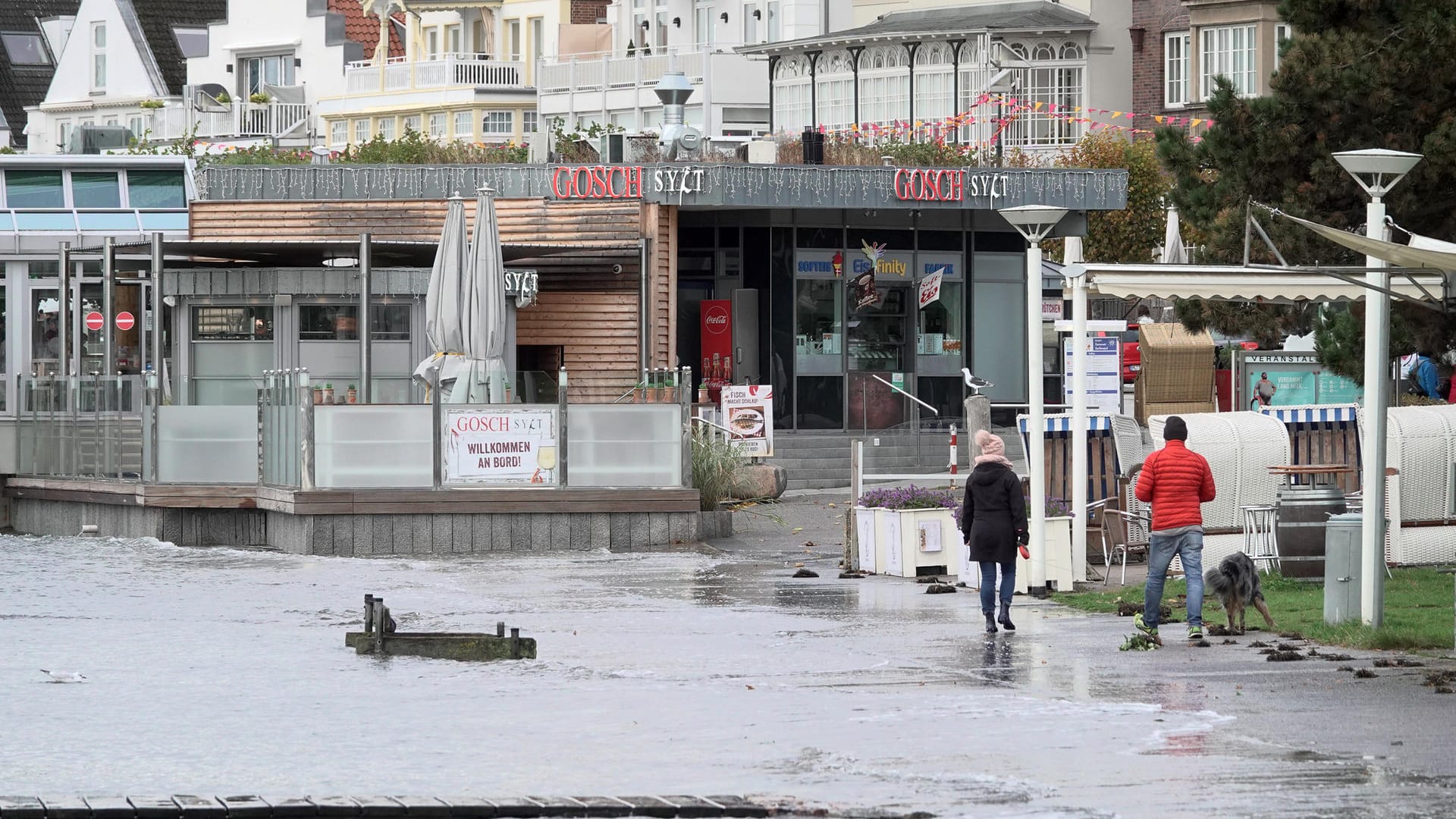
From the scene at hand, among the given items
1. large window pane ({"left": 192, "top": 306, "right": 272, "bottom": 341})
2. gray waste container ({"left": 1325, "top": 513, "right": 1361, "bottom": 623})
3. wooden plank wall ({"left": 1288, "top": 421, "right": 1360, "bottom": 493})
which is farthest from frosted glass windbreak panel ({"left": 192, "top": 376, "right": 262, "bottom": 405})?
gray waste container ({"left": 1325, "top": 513, "right": 1361, "bottom": 623})

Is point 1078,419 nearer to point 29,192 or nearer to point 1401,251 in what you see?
point 1401,251

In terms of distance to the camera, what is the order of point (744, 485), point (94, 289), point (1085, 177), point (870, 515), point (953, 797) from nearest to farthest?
point (953, 797) < point (870, 515) < point (744, 485) < point (94, 289) < point (1085, 177)

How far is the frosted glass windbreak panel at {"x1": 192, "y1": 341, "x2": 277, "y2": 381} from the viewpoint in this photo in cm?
3069

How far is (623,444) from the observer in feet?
78.2

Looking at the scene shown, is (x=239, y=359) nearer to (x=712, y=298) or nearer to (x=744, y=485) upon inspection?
(x=744, y=485)

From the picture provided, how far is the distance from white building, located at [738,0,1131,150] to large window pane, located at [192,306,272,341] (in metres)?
30.8

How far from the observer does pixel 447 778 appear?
1029 cm

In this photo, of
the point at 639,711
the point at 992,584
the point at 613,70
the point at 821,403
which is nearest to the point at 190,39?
the point at 613,70

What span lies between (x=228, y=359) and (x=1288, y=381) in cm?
1393

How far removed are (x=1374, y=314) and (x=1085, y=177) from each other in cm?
2248

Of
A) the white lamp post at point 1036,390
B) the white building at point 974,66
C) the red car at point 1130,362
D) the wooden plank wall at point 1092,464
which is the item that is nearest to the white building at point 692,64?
the white building at point 974,66

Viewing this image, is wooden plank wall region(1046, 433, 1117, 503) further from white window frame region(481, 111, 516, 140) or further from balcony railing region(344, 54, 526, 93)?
balcony railing region(344, 54, 526, 93)

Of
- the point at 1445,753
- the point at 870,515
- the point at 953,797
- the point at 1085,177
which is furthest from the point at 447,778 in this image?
the point at 1085,177

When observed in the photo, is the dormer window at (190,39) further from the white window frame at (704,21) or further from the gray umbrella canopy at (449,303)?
the gray umbrella canopy at (449,303)
